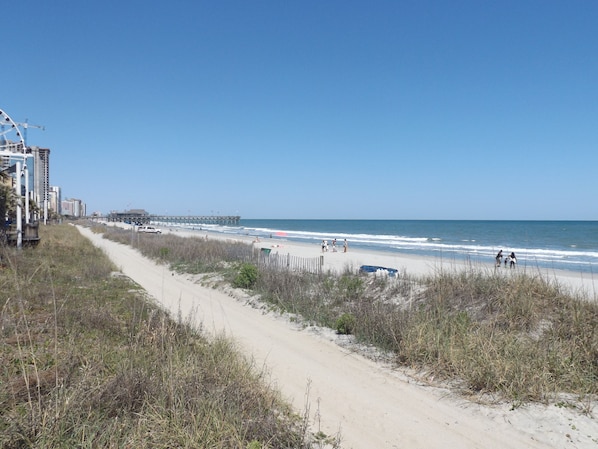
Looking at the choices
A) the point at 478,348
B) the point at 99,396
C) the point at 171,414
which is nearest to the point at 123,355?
the point at 99,396

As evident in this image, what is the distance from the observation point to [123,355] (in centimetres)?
547

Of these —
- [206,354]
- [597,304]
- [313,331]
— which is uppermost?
[597,304]

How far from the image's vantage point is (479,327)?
7449 millimetres

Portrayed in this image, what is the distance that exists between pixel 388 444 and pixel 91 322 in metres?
5.41

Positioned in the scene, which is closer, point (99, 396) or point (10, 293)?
point (99, 396)

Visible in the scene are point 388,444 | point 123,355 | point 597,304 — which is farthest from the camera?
point 597,304

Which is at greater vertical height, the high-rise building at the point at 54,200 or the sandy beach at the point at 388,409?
the high-rise building at the point at 54,200

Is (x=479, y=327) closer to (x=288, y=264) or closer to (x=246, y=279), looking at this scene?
(x=246, y=279)

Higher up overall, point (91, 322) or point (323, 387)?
point (91, 322)

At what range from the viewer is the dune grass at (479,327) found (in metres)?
5.81

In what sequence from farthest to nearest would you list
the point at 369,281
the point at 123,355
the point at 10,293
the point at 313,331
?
the point at 369,281 < the point at 313,331 < the point at 10,293 < the point at 123,355

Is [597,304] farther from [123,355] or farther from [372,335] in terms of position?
[123,355]

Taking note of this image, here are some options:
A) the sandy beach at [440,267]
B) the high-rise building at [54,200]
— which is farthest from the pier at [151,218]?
the sandy beach at [440,267]

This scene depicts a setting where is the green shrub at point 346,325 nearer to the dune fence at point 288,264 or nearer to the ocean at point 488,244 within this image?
the ocean at point 488,244
